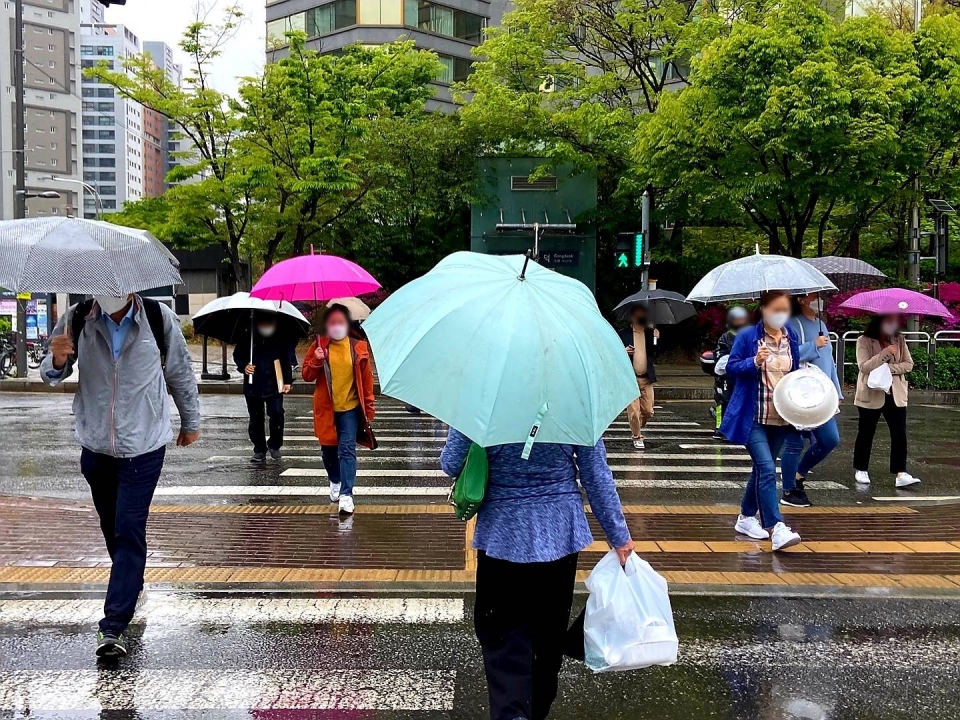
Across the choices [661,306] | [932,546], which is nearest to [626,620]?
[932,546]

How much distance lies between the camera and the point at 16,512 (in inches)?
310

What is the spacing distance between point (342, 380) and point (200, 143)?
710 inches

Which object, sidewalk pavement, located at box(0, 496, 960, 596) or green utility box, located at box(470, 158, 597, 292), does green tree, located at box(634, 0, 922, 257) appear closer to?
green utility box, located at box(470, 158, 597, 292)

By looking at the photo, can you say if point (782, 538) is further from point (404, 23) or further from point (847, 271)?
point (404, 23)

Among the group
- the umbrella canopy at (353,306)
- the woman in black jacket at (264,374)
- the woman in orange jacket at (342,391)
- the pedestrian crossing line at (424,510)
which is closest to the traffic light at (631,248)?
the woman in black jacket at (264,374)

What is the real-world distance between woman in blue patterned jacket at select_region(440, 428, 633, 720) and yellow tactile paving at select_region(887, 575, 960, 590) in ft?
10.6

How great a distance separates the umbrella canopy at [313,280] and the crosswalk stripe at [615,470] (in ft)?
6.56

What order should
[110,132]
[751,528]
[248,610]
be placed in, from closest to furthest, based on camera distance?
[248,610] → [751,528] → [110,132]

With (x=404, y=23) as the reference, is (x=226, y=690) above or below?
below

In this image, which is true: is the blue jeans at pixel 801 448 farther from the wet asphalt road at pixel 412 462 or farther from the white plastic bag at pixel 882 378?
the white plastic bag at pixel 882 378

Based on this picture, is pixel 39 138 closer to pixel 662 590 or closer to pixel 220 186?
pixel 220 186

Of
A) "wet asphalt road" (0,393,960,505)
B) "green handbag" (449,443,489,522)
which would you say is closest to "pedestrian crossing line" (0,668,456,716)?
"green handbag" (449,443,489,522)

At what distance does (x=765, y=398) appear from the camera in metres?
6.71

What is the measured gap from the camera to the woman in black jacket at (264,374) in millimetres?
10602
